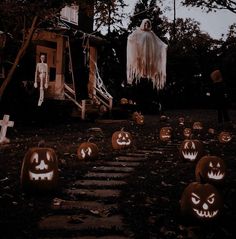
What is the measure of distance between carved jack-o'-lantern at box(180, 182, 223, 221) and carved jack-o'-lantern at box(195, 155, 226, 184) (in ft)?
4.95

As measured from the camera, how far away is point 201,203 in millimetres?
5207

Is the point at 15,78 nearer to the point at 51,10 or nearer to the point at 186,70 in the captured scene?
the point at 51,10

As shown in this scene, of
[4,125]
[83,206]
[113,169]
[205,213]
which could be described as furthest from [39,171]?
[4,125]

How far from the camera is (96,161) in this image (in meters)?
8.95

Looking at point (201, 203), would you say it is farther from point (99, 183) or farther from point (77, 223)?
point (99, 183)

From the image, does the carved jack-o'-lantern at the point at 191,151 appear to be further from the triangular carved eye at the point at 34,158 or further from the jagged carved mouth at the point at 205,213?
the jagged carved mouth at the point at 205,213

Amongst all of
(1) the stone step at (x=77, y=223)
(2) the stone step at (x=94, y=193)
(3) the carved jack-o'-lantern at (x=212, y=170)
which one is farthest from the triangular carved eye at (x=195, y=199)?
(3) the carved jack-o'-lantern at (x=212, y=170)

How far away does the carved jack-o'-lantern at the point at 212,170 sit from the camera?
6770mm

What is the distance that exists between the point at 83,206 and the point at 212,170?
2.24m

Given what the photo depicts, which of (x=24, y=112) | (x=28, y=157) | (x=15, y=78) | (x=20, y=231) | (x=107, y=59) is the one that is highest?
(x=107, y=59)

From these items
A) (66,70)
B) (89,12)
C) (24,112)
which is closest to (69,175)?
(89,12)

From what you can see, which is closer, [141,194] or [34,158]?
[141,194]

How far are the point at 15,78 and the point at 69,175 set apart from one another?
1093 cm

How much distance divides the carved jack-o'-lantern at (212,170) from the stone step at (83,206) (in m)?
1.79
